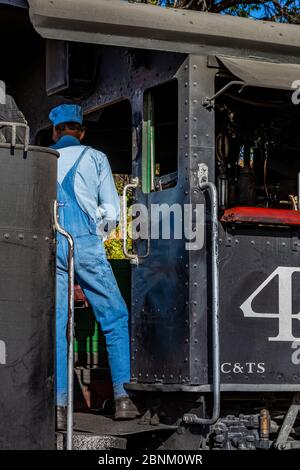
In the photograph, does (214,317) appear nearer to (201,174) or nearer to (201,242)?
(201,242)

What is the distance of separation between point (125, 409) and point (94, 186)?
1266mm

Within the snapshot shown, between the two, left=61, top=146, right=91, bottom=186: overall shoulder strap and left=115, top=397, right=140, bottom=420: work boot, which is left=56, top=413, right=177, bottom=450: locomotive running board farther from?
left=61, top=146, right=91, bottom=186: overall shoulder strap

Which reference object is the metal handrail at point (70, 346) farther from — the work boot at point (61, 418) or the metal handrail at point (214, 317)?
the metal handrail at point (214, 317)

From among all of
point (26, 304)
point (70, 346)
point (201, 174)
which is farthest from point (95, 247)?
point (26, 304)

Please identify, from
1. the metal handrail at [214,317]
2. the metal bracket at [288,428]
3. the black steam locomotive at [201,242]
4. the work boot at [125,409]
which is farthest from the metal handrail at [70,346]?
the metal bracket at [288,428]

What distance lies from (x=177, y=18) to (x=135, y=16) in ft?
0.76

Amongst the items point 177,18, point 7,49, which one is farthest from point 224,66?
point 7,49

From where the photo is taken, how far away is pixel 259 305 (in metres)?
5.01

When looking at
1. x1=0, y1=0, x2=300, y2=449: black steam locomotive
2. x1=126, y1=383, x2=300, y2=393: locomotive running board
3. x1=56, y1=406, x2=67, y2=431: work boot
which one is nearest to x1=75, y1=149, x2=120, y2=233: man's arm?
x1=0, y1=0, x2=300, y2=449: black steam locomotive

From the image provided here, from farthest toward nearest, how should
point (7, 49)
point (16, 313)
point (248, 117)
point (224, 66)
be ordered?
point (7, 49) < point (248, 117) < point (224, 66) < point (16, 313)

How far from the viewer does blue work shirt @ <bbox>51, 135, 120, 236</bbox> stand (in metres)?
5.24

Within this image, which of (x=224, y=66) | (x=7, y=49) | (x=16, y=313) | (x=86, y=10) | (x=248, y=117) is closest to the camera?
(x=16, y=313)

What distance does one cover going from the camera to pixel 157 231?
5.21 metres

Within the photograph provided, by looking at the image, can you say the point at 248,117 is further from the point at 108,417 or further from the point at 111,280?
the point at 108,417
